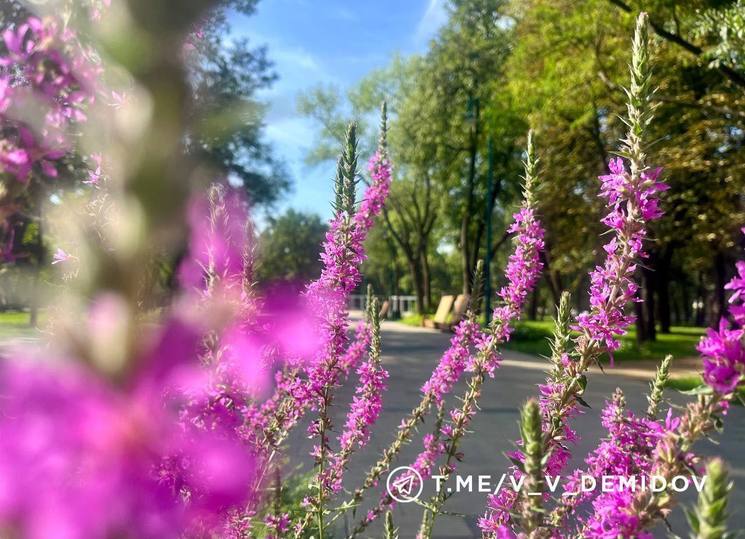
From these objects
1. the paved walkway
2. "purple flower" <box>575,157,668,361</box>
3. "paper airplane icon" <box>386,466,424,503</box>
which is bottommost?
the paved walkway

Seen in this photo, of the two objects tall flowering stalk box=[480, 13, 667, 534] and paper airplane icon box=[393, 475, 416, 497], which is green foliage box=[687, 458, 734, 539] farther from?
paper airplane icon box=[393, 475, 416, 497]

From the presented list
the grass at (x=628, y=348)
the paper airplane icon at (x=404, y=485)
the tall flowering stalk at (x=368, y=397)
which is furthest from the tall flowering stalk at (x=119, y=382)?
the grass at (x=628, y=348)

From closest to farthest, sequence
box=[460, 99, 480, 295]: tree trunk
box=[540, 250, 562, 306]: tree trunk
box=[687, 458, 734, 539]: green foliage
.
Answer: box=[687, 458, 734, 539]: green foliage → box=[460, 99, 480, 295]: tree trunk → box=[540, 250, 562, 306]: tree trunk

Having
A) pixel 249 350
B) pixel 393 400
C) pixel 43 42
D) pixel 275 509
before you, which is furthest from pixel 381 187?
pixel 393 400

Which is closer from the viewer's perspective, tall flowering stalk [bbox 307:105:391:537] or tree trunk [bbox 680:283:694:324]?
tall flowering stalk [bbox 307:105:391:537]

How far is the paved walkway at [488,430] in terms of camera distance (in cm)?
441

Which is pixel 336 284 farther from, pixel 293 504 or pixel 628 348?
pixel 628 348

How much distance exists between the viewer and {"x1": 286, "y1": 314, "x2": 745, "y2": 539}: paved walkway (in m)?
4.41

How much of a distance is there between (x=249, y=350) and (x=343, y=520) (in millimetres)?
3815

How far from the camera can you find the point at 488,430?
25.5ft

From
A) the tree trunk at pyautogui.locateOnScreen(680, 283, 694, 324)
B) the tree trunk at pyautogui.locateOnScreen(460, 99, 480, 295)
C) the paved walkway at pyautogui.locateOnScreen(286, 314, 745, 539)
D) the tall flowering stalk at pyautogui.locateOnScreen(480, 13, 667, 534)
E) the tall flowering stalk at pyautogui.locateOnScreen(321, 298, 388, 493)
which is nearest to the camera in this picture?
the tall flowering stalk at pyautogui.locateOnScreen(480, 13, 667, 534)

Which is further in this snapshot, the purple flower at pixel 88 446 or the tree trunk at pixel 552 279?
the tree trunk at pixel 552 279

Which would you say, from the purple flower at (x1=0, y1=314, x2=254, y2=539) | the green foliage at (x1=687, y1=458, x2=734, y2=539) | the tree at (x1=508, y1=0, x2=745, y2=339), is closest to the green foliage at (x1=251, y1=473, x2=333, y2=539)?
the green foliage at (x1=687, y1=458, x2=734, y2=539)

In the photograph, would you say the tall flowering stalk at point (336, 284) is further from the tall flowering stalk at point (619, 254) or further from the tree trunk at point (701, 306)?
the tree trunk at point (701, 306)
